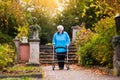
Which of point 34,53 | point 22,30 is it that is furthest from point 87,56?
point 22,30

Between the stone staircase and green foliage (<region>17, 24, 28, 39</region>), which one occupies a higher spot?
green foliage (<region>17, 24, 28, 39</region>)

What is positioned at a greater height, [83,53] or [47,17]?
[47,17]

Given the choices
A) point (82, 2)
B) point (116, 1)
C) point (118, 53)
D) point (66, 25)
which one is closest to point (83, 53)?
point (116, 1)

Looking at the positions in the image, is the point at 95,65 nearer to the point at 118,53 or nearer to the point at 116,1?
the point at 116,1

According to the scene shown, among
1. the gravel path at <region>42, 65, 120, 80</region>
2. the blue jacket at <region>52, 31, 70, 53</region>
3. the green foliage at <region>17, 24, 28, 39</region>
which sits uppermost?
the green foliage at <region>17, 24, 28, 39</region>

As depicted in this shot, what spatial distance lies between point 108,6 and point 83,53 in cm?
356

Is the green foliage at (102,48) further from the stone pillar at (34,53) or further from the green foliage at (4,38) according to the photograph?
the green foliage at (4,38)

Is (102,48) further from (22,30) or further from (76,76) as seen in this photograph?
(22,30)

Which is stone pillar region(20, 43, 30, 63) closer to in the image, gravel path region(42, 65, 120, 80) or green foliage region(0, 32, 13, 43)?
green foliage region(0, 32, 13, 43)

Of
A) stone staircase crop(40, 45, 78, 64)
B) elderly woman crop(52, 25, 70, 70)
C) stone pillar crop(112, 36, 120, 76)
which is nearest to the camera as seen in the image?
stone pillar crop(112, 36, 120, 76)

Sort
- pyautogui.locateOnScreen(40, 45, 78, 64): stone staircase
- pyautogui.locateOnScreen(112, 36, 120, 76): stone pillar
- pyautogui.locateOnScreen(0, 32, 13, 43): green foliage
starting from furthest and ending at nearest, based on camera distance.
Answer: pyautogui.locateOnScreen(40, 45, 78, 64): stone staircase, pyautogui.locateOnScreen(0, 32, 13, 43): green foliage, pyautogui.locateOnScreen(112, 36, 120, 76): stone pillar

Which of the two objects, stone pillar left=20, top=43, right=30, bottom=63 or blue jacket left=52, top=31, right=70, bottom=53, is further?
stone pillar left=20, top=43, right=30, bottom=63

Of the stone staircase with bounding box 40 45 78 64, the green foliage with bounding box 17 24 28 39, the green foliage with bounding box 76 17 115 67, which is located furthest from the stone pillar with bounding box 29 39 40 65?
the stone staircase with bounding box 40 45 78 64

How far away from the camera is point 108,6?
1526 centimetres
